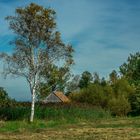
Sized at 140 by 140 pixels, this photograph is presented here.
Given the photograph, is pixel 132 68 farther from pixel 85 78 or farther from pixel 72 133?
pixel 72 133

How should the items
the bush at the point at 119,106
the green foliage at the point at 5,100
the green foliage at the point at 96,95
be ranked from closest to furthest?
1. the green foliage at the point at 5,100
2. the bush at the point at 119,106
3. the green foliage at the point at 96,95

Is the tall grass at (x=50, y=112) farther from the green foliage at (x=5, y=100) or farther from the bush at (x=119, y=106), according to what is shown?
the bush at (x=119, y=106)

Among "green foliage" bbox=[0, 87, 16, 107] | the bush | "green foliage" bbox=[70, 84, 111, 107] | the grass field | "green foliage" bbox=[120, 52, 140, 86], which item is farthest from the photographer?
"green foliage" bbox=[120, 52, 140, 86]

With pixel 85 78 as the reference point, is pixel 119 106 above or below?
below

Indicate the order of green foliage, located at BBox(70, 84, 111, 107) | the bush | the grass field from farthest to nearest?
green foliage, located at BBox(70, 84, 111, 107) → the bush → the grass field

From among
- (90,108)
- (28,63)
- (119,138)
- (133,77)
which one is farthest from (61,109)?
(133,77)

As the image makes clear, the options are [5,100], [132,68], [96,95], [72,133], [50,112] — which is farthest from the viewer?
[132,68]

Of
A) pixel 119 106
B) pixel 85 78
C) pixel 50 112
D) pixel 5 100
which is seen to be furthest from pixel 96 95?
pixel 85 78

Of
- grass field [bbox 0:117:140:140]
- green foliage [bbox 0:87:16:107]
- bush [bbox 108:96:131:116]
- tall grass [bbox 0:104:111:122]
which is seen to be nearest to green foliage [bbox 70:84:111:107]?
bush [bbox 108:96:131:116]

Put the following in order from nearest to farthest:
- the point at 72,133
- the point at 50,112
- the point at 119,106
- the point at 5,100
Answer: the point at 72,133
the point at 50,112
the point at 5,100
the point at 119,106

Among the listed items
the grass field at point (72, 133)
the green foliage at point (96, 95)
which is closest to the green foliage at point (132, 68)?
the green foliage at point (96, 95)

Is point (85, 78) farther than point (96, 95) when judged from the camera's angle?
Yes

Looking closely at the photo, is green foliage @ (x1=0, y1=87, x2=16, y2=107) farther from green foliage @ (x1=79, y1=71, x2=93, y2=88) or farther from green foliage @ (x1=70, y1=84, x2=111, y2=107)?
green foliage @ (x1=79, y1=71, x2=93, y2=88)

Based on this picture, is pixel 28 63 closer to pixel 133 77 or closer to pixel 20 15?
pixel 20 15
